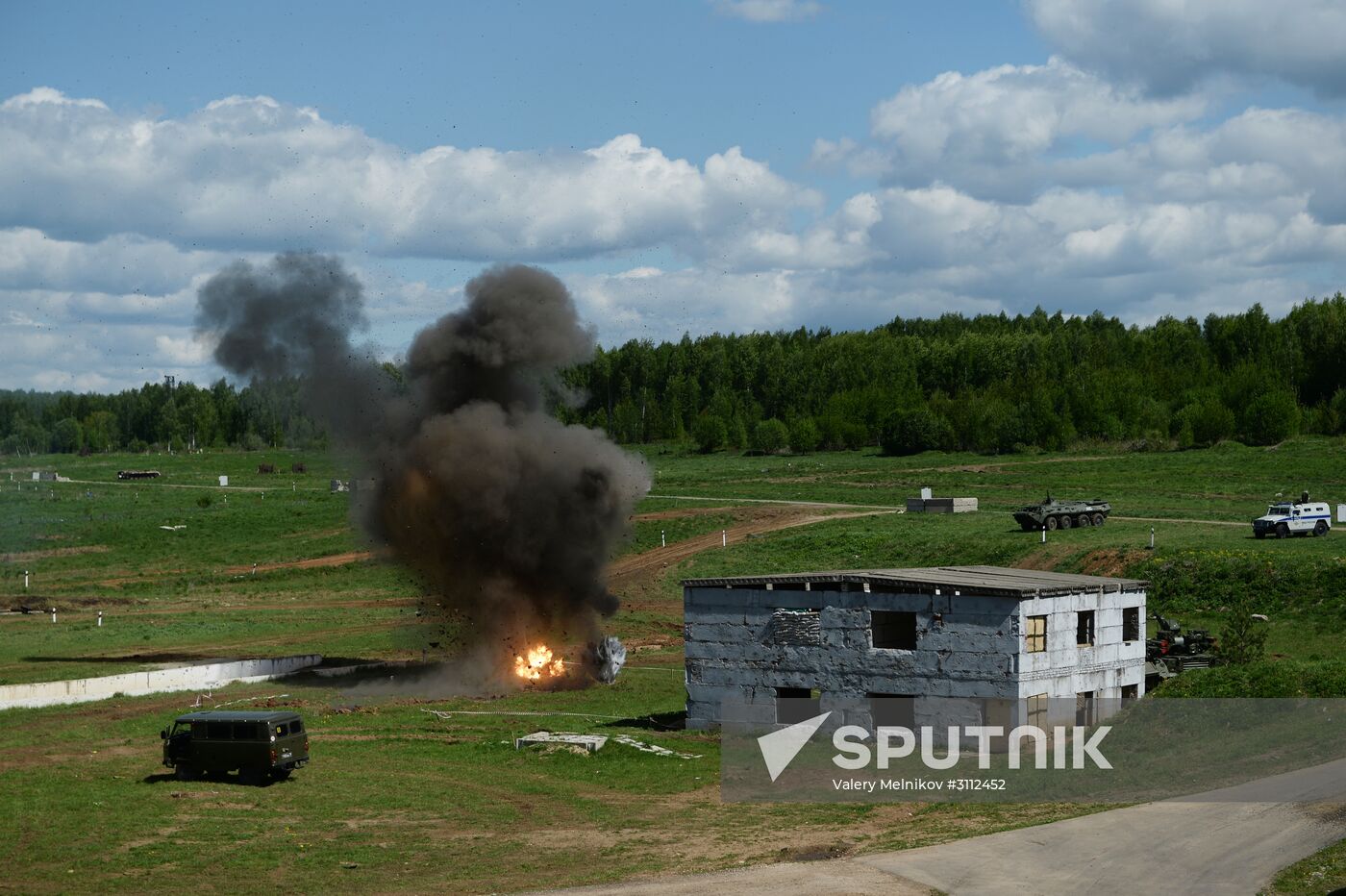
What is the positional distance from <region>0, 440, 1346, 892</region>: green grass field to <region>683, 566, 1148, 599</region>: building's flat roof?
5.46 m

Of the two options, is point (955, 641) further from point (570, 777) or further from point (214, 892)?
point (214, 892)

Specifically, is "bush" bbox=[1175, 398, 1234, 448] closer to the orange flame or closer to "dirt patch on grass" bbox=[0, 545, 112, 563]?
"dirt patch on grass" bbox=[0, 545, 112, 563]

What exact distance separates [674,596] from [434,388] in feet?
97.6

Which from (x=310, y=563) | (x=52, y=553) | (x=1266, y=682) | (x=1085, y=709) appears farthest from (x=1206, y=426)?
(x=1085, y=709)

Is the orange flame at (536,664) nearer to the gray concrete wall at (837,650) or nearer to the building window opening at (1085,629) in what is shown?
the gray concrete wall at (837,650)

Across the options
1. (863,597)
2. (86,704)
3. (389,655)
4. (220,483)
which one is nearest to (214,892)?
(863,597)

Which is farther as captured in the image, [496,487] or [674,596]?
[674,596]

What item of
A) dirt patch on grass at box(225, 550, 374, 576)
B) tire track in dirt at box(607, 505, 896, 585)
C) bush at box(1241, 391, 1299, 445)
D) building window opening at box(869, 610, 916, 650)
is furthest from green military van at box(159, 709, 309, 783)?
bush at box(1241, 391, 1299, 445)

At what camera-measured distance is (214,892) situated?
29.6 metres

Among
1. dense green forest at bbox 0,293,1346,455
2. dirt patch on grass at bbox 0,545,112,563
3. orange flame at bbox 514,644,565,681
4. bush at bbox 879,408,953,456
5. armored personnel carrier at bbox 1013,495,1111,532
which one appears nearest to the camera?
orange flame at bbox 514,644,565,681

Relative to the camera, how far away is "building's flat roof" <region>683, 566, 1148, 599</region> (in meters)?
42.0

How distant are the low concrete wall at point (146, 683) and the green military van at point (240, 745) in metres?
13.8

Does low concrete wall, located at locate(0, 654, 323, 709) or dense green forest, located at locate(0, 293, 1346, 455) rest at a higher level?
dense green forest, located at locate(0, 293, 1346, 455)

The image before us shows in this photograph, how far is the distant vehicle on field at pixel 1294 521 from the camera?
7550cm
